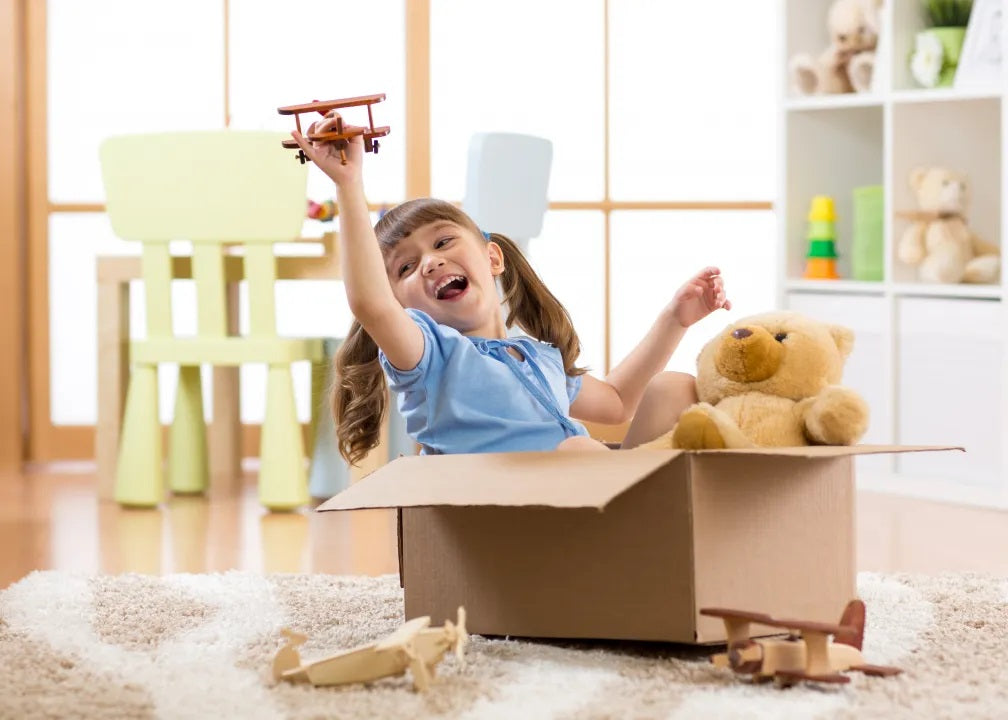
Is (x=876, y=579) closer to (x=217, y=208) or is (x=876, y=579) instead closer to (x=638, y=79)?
(x=217, y=208)

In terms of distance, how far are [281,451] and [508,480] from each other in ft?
4.09

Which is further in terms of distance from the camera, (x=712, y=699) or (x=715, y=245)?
(x=715, y=245)

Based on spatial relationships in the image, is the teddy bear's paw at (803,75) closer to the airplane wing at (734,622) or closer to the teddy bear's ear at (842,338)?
the teddy bear's ear at (842,338)

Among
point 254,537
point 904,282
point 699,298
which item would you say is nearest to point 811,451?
point 699,298

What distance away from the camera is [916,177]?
244 cm

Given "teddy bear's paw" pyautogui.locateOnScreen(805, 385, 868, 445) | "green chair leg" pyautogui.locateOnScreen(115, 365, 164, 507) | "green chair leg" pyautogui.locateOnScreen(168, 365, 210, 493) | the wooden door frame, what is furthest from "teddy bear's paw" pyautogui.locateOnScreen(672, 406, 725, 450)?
the wooden door frame

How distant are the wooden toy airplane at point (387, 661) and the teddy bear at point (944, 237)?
5.05 ft

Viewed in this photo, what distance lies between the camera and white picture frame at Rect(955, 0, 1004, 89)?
7.58ft

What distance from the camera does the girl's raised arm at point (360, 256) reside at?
1.15 metres

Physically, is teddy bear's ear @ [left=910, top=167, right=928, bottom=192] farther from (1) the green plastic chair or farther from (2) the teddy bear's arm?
(2) the teddy bear's arm

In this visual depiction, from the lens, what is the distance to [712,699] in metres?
1.01

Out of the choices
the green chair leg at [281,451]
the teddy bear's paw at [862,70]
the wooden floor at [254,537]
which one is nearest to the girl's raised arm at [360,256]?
the wooden floor at [254,537]

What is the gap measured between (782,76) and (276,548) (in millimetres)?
1334

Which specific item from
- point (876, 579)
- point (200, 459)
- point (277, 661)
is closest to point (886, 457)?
point (876, 579)
